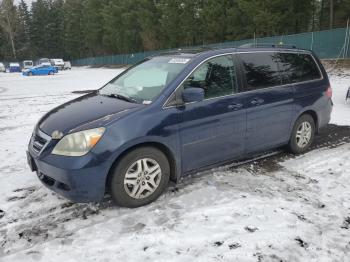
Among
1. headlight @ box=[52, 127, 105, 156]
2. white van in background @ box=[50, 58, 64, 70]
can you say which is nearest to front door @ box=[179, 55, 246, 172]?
headlight @ box=[52, 127, 105, 156]

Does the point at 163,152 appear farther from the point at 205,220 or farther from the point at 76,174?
the point at 76,174

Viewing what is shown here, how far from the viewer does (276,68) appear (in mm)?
5438

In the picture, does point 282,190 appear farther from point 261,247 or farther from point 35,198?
point 35,198

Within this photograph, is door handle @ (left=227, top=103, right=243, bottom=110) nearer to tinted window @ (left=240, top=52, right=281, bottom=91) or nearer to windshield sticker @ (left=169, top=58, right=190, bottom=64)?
tinted window @ (left=240, top=52, right=281, bottom=91)

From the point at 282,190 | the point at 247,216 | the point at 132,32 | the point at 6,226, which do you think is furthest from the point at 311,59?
the point at 132,32

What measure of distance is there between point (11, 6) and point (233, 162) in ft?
272

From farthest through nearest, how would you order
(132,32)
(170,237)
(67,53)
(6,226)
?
1. (67,53)
2. (132,32)
3. (6,226)
4. (170,237)

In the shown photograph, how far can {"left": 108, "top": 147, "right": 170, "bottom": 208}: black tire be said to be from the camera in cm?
391

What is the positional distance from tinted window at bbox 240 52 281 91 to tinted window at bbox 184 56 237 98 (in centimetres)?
29

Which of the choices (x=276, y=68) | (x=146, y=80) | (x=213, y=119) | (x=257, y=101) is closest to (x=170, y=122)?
(x=213, y=119)

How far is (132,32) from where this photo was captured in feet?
187

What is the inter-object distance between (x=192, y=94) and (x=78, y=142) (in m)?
1.42

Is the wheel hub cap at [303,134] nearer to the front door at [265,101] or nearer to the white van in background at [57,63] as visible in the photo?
the front door at [265,101]

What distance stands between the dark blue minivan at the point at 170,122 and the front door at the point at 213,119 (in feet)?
0.04
